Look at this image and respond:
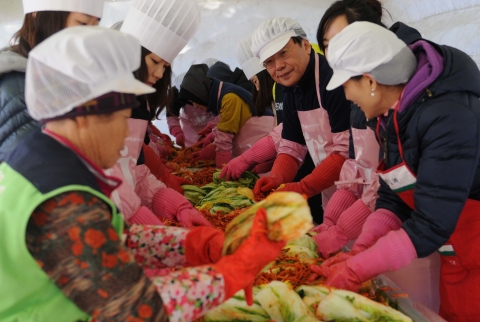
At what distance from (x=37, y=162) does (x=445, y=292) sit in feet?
6.15

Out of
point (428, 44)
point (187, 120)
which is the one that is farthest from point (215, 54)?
point (428, 44)

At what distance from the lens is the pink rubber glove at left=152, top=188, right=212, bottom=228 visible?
2607 millimetres

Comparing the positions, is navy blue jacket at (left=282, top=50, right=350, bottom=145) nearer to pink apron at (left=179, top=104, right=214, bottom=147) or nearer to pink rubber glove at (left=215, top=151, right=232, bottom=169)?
pink rubber glove at (left=215, top=151, right=232, bottom=169)

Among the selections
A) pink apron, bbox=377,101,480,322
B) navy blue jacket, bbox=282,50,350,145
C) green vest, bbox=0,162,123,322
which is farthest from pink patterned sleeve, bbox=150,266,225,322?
navy blue jacket, bbox=282,50,350,145

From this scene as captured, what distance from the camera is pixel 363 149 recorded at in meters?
2.52

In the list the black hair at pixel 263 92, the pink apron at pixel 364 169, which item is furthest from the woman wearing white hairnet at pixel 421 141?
the black hair at pixel 263 92

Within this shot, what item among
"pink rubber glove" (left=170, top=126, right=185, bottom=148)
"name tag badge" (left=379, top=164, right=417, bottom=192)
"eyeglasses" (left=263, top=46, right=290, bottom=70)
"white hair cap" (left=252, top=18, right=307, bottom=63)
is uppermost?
"white hair cap" (left=252, top=18, right=307, bottom=63)

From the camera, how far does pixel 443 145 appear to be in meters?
1.70

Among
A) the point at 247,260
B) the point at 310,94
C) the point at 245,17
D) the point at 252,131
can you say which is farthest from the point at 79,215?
the point at 245,17

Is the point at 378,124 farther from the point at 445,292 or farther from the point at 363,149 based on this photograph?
the point at 445,292

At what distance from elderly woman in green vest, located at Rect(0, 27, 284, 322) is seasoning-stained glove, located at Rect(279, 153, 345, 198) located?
72.2 inches

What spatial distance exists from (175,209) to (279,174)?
994 mm

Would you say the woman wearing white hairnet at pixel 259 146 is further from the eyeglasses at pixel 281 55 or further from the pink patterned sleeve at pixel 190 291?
the pink patterned sleeve at pixel 190 291

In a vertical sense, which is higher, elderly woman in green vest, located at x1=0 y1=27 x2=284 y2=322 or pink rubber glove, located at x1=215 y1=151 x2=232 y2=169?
elderly woman in green vest, located at x1=0 y1=27 x2=284 y2=322
